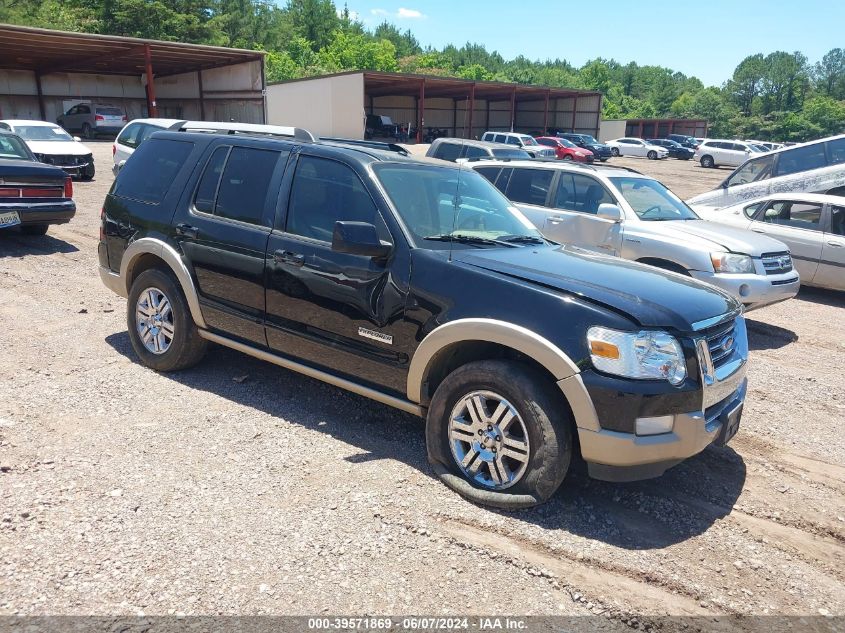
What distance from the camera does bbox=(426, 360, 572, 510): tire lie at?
3.39 m

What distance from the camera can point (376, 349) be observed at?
159 inches

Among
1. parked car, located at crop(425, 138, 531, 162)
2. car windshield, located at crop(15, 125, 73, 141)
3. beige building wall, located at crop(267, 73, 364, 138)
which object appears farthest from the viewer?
beige building wall, located at crop(267, 73, 364, 138)

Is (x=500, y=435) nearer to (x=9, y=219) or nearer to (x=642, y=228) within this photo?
(x=642, y=228)

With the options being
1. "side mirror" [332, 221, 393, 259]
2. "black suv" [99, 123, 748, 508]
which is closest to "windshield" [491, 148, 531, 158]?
"black suv" [99, 123, 748, 508]

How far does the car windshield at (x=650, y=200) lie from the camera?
7.84 meters

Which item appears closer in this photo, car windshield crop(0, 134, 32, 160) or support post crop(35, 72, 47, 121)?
car windshield crop(0, 134, 32, 160)

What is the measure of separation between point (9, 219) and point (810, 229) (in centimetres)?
1126

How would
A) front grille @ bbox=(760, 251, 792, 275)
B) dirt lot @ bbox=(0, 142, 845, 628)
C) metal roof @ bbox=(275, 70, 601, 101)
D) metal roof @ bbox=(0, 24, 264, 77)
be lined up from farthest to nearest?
metal roof @ bbox=(275, 70, 601, 101) < metal roof @ bbox=(0, 24, 264, 77) < front grille @ bbox=(760, 251, 792, 275) < dirt lot @ bbox=(0, 142, 845, 628)

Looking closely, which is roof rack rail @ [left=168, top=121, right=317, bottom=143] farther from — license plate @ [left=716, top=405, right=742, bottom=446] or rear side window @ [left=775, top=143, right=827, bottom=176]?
rear side window @ [left=775, top=143, right=827, bottom=176]

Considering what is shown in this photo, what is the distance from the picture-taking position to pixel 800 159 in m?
12.7

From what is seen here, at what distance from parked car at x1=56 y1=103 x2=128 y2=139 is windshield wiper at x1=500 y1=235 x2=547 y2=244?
33.1 meters

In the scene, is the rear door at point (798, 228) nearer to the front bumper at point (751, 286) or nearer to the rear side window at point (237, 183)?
the front bumper at point (751, 286)

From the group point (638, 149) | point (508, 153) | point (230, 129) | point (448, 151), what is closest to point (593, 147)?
point (638, 149)

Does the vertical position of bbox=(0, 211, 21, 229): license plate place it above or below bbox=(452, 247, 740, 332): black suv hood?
below
